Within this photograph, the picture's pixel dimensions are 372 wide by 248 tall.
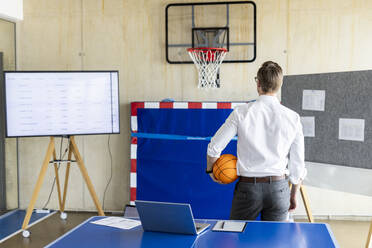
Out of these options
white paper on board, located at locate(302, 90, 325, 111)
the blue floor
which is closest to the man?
white paper on board, located at locate(302, 90, 325, 111)

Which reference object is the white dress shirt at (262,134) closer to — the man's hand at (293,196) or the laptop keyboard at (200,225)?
the man's hand at (293,196)

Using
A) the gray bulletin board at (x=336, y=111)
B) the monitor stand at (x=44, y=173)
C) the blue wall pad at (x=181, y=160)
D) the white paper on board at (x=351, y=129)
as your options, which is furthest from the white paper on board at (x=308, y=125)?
the monitor stand at (x=44, y=173)

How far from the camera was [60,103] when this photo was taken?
445cm

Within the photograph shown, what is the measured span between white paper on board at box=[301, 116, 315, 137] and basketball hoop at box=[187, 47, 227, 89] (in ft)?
4.40

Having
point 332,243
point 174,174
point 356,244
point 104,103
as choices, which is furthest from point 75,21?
point 332,243

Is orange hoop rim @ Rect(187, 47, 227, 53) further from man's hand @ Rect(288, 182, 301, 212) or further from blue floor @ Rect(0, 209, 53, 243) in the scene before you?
blue floor @ Rect(0, 209, 53, 243)

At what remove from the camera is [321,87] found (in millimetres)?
3674

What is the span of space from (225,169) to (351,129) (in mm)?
1434

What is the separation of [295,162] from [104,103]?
2533 millimetres

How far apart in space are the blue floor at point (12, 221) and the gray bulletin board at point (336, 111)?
3056mm

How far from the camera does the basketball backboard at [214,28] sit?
502cm

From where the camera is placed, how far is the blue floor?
14.8 ft

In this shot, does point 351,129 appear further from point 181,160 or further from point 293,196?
point 181,160

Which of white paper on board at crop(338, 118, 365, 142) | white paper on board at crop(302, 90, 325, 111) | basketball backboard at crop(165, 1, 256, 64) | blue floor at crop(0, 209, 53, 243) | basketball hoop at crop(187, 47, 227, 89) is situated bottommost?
blue floor at crop(0, 209, 53, 243)
